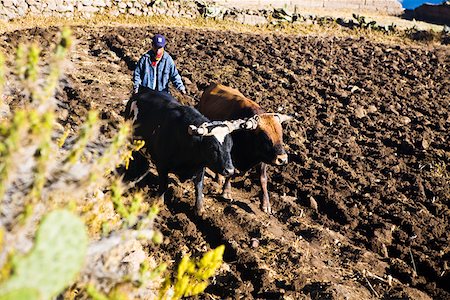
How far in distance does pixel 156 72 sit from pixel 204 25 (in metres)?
15.5

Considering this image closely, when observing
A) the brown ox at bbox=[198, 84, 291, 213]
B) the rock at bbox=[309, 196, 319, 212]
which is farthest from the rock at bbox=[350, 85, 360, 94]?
the rock at bbox=[309, 196, 319, 212]

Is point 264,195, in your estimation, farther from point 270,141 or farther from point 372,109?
point 372,109

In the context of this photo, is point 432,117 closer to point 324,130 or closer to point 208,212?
point 324,130

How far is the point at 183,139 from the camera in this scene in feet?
21.9

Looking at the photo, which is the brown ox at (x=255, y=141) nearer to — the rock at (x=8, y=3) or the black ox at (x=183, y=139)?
the black ox at (x=183, y=139)

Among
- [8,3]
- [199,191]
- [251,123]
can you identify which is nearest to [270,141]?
[251,123]

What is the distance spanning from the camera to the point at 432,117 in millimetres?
11922

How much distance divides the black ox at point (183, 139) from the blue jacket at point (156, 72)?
815mm

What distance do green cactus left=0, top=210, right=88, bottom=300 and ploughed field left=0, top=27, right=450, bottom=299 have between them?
1.68 metres

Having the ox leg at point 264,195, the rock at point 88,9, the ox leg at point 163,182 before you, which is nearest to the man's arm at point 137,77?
the ox leg at point 163,182

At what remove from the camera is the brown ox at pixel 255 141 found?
23.1ft

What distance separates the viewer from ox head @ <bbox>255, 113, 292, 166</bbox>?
6965mm

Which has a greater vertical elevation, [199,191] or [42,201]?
[42,201]

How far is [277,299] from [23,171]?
130 inches
